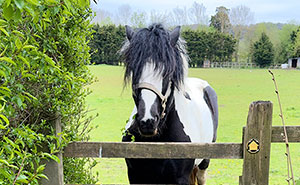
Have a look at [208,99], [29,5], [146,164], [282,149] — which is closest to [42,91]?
[146,164]

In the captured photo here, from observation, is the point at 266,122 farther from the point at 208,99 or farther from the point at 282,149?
the point at 282,149

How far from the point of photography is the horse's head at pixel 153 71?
285 cm

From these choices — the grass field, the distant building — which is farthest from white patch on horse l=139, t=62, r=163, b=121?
the distant building

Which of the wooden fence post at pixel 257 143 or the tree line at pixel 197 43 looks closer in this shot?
the wooden fence post at pixel 257 143

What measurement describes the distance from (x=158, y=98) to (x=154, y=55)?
15.9 inches

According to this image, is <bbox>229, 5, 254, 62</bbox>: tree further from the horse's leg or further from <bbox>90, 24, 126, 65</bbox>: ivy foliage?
the horse's leg

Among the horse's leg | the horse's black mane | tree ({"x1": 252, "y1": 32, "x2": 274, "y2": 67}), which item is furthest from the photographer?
tree ({"x1": 252, "y1": 32, "x2": 274, "y2": 67})

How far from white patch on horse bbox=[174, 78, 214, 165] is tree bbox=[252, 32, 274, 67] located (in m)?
59.2

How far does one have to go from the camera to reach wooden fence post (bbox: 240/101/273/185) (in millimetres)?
2832

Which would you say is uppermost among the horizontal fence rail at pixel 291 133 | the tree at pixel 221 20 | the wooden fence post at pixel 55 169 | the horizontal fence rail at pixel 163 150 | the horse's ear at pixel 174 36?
the tree at pixel 221 20

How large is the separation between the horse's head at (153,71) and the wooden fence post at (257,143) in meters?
0.75

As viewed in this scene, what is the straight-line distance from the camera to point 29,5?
4.32 ft

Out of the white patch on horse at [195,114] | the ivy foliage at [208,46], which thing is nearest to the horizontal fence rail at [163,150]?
the white patch on horse at [195,114]

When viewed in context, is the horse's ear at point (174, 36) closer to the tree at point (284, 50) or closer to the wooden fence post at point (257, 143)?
the wooden fence post at point (257, 143)
